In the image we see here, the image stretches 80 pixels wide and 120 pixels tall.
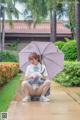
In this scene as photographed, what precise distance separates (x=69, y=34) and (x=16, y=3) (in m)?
8.07

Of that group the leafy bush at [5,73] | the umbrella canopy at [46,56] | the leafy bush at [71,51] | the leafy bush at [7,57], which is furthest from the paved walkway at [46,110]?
the leafy bush at [7,57]

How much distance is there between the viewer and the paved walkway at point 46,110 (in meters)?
11.0

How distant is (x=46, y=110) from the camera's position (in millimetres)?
12164

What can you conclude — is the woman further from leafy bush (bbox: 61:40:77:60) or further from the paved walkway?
leafy bush (bbox: 61:40:77:60)

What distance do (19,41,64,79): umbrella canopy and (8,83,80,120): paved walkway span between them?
1.08 metres

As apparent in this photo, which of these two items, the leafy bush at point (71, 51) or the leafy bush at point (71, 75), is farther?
the leafy bush at point (71, 51)

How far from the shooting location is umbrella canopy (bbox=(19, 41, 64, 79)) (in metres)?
15.2

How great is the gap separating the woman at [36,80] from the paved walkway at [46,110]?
14.7 inches

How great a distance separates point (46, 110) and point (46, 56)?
3461 millimetres

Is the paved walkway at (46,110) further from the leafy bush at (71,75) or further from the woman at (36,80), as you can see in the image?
the leafy bush at (71,75)

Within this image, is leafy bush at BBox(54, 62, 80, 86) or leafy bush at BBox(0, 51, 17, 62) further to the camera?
leafy bush at BBox(0, 51, 17, 62)

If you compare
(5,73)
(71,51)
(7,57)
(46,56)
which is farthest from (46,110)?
(7,57)

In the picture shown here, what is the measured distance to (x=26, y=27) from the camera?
2092 inches

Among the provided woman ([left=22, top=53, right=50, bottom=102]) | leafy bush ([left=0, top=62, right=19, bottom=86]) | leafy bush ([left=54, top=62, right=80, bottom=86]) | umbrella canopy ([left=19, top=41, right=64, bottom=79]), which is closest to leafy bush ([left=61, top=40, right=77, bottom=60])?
leafy bush ([left=0, top=62, right=19, bottom=86])
